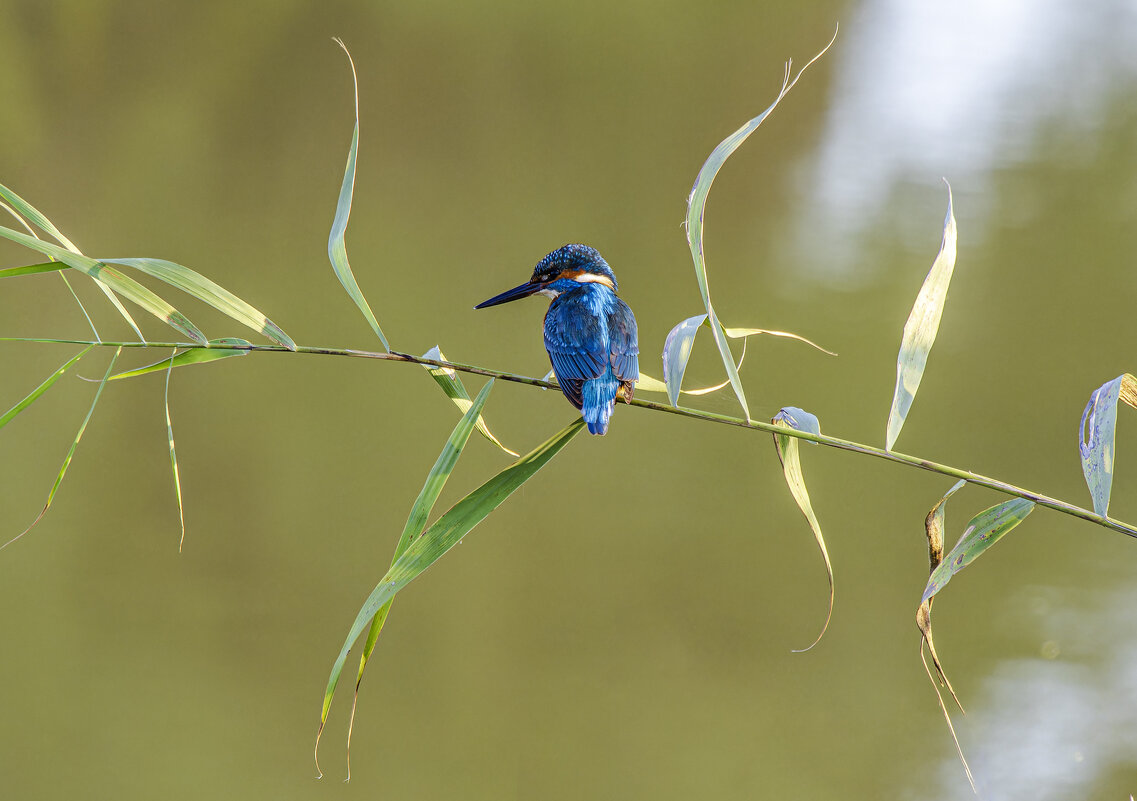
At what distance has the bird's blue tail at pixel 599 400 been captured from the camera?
56 cm

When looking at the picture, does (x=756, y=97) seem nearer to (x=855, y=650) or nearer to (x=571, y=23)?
(x=571, y=23)

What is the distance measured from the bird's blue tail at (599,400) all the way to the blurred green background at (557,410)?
881 mm

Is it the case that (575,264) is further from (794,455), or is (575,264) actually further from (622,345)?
(794,455)

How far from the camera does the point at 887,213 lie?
4.89 feet

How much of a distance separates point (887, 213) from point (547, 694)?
3.86 ft

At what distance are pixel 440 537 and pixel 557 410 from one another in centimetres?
107

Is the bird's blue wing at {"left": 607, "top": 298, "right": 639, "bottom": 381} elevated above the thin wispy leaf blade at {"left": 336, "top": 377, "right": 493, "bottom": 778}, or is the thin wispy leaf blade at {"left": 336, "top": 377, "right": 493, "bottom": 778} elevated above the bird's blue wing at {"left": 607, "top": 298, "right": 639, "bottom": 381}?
the bird's blue wing at {"left": 607, "top": 298, "right": 639, "bottom": 381}

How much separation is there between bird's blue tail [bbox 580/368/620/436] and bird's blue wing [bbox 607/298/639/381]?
0.04 ft

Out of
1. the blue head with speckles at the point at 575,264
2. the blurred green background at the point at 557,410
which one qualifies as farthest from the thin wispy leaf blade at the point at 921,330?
the blurred green background at the point at 557,410

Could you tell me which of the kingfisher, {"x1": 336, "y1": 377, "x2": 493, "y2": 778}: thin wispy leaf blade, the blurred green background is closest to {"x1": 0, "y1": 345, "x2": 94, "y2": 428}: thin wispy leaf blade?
{"x1": 336, "y1": 377, "x2": 493, "y2": 778}: thin wispy leaf blade

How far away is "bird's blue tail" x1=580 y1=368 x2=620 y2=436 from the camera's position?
561 mm

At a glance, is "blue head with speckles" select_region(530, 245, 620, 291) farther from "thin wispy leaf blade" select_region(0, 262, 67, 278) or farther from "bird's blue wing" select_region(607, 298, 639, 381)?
"thin wispy leaf blade" select_region(0, 262, 67, 278)

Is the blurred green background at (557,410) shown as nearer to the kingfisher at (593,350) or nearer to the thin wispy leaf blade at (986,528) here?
A: the kingfisher at (593,350)

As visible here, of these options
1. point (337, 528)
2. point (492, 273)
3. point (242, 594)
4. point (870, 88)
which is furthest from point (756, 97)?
point (242, 594)
